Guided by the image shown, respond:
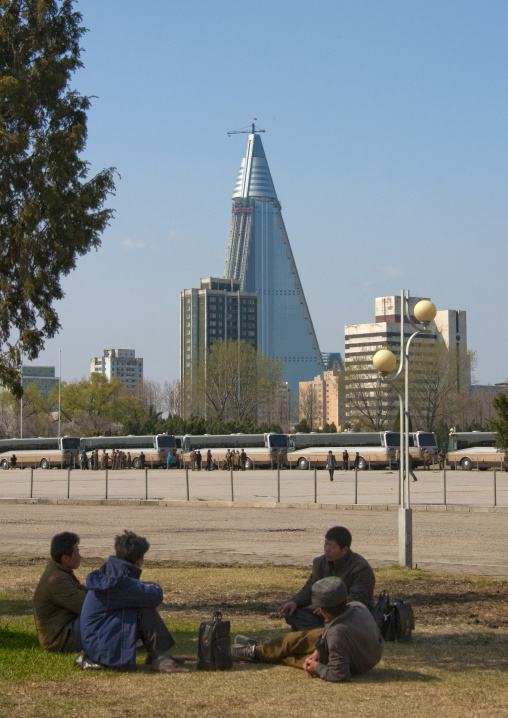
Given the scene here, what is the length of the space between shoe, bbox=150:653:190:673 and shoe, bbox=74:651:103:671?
44 cm

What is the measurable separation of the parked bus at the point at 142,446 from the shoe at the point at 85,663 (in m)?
70.9

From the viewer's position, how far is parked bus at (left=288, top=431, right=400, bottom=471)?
2707 inches

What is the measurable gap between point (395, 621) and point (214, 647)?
1.91 m

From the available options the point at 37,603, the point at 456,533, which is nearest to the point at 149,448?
the point at 456,533

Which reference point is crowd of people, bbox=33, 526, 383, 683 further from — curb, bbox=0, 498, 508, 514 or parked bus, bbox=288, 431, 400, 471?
parked bus, bbox=288, 431, 400, 471

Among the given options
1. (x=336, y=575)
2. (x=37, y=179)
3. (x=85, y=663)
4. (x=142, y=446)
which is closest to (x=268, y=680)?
(x=336, y=575)

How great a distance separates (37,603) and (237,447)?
6984 cm

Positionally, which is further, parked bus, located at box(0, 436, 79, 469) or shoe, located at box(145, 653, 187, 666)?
parked bus, located at box(0, 436, 79, 469)

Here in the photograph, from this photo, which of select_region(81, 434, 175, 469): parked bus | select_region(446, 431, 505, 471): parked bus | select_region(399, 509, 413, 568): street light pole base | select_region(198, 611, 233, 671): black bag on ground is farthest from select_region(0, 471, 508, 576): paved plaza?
select_region(81, 434, 175, 469): parked bus

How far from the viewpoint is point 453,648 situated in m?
8.15

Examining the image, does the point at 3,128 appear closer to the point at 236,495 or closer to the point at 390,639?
the point at 390,639

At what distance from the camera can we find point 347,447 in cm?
7238

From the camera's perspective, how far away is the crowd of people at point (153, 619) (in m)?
7.03

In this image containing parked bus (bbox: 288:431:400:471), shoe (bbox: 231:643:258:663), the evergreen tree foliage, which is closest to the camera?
shoe (bbox: 231:643:258:663)
